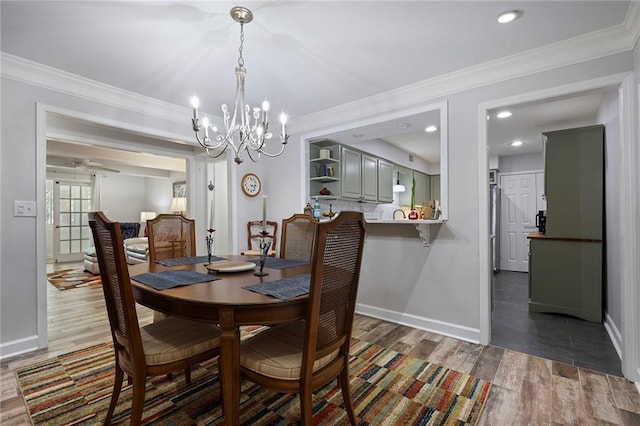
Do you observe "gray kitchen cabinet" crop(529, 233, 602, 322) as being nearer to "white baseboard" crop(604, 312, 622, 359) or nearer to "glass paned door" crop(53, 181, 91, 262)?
"white baseboard" crop(604, 312, 622, 359)

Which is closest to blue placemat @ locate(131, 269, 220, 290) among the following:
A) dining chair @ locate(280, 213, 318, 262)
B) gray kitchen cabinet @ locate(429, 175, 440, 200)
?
dining chair @ locate(280, 213, 318, 262)

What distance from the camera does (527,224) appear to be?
5.94 meters

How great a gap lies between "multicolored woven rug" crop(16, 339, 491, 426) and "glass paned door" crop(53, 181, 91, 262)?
661 cm

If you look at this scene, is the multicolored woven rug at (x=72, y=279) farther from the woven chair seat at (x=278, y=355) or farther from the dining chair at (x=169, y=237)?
the woven chair seat at (x=278, y=355)

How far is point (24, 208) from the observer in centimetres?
245

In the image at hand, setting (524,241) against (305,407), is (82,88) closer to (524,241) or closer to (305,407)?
(305,407)

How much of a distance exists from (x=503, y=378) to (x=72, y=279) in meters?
6.41

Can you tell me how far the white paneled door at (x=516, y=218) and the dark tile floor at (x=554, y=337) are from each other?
261cm

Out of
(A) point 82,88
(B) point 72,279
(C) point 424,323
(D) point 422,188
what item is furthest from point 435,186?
(B) point 72,279

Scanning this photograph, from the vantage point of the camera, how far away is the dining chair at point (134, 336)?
4.34ft

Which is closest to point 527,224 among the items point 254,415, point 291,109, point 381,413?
point 291,109

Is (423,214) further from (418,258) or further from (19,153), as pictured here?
(19,153)

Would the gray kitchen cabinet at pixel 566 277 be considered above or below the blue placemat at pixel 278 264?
below

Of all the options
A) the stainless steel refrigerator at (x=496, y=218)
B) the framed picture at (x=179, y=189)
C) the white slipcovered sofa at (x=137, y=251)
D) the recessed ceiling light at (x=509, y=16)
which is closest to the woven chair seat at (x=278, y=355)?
the recessed ceiling light at (x=509, y=16)
